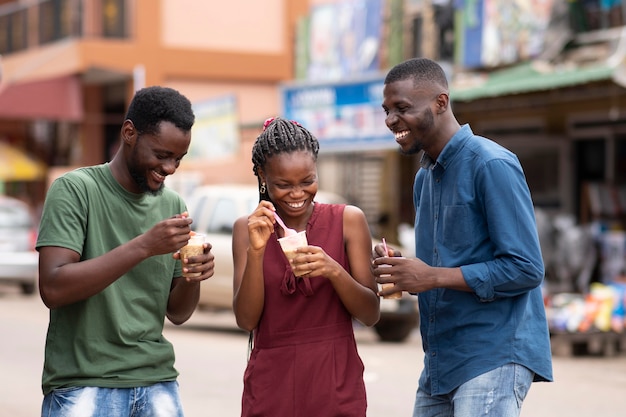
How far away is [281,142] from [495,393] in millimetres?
1154

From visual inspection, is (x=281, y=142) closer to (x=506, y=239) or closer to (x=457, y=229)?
(x=457, y=229)

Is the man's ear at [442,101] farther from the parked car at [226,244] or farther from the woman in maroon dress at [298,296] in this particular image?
the parked car at [226,244]

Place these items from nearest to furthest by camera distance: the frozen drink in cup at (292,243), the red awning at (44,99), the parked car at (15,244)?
the frozen drink in cup at (292,243) → the parked car at (15,244) → the red awning at (44,99)

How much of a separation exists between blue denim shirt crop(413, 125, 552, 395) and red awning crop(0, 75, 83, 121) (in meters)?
20.8

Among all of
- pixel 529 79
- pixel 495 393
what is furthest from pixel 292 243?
pixel 529 79

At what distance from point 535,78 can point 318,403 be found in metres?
11.4

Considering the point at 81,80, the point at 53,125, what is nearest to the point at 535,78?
the point at 81,80

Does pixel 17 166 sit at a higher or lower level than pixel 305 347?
lower

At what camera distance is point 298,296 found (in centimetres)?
374

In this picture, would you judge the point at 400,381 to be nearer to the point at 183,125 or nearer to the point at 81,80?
the point at 183,125

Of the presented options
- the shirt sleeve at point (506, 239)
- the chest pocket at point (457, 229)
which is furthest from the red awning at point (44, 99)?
the shirt sleeve at point (506, 239)

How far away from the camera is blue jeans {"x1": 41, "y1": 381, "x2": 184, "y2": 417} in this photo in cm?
371

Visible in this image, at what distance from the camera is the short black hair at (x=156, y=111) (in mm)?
3832

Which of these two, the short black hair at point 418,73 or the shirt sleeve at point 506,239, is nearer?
the shirt sleeve at point 506,239
